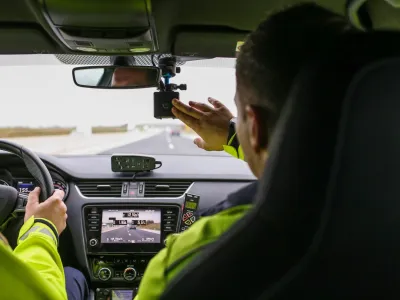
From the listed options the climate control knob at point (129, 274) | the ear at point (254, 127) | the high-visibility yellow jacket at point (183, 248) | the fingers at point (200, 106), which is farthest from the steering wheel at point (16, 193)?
the ear at point (254, 127)

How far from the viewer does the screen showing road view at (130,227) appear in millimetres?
4059

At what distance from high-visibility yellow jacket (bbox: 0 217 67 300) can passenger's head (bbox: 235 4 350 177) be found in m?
0.95

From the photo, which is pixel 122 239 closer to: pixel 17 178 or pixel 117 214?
pixel 117 214

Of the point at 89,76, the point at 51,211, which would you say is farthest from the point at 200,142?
the point at 89,76

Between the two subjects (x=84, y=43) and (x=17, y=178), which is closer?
(x=84, y=43)

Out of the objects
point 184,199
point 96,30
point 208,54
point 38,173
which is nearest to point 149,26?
point 96,30

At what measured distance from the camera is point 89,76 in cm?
346

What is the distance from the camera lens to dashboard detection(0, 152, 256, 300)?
4070mm

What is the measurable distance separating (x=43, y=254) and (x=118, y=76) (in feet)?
5.28

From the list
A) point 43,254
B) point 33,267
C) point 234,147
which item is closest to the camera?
point 33,267

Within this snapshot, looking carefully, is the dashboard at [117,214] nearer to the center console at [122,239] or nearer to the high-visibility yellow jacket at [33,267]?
the center console at [122,239]

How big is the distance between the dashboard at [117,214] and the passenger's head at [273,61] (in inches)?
114

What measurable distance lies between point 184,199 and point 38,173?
1358mm

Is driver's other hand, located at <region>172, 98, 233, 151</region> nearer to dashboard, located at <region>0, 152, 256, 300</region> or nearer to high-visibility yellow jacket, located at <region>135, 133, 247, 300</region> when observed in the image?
high-visibility yellow jacket, located at <region>135, 133, 247, 300</region>
